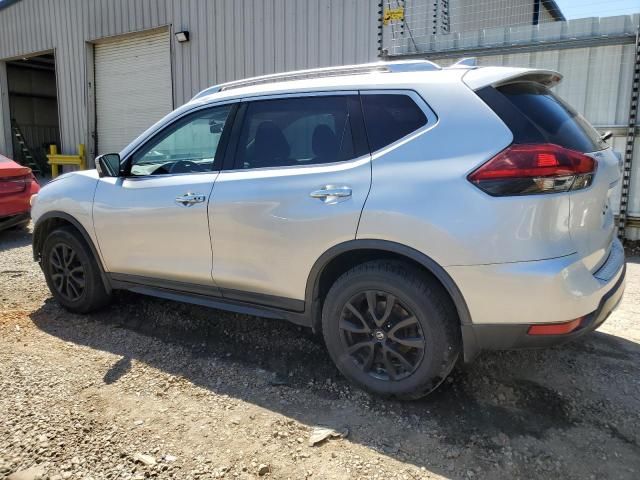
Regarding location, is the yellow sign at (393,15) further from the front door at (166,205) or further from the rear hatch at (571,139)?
the rear hatch at (571,139)

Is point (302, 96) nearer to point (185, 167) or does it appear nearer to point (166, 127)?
point (185, 167)

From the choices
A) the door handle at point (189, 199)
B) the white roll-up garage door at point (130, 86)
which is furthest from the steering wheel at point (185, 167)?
the white roll-up garage door at point (130, 86)

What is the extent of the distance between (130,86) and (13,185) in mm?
6203

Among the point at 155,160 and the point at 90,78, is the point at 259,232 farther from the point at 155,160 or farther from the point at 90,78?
the point at 90,78

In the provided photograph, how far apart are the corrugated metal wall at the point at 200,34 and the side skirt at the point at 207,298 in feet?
20.4

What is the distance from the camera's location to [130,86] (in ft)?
41.8

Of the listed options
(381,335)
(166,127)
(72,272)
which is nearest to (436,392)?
(381,335)

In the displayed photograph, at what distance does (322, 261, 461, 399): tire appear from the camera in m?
2.71

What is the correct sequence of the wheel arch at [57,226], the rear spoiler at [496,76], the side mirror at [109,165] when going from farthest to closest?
1. the wheel arch at [57,226]
2. the side mirror at [109,165]
3. the rear spoiler at [496,76]

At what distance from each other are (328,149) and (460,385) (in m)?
1.61

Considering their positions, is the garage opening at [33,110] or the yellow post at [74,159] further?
the garage opening at [33,110]

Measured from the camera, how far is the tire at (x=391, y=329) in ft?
8.91

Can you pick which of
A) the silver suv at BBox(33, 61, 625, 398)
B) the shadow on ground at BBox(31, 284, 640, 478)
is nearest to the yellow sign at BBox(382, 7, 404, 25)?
the silver suv at BBox(33, 61, 625, 398)

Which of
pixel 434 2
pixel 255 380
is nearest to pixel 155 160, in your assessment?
pixel 255 380
